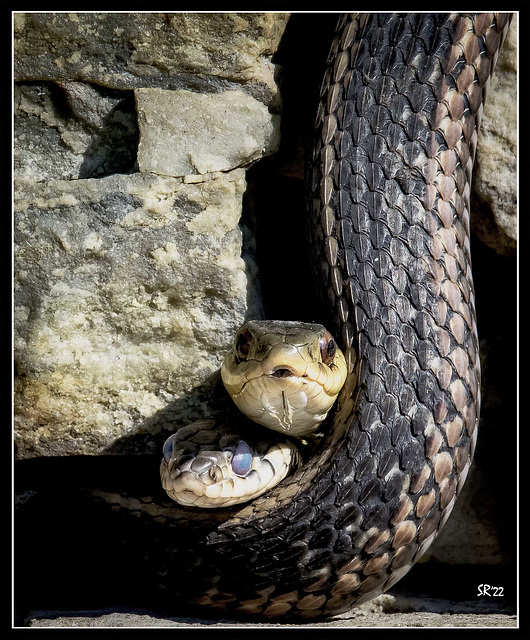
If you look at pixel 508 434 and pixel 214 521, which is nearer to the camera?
pixel 214 521

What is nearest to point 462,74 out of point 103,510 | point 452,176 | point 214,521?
point 452,176

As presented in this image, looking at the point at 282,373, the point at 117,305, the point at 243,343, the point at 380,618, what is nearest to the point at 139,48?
the point at 117,305

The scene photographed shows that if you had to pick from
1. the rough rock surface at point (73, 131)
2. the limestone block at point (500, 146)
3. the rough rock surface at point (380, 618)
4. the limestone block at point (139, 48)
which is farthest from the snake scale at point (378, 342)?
the rough rock surface at point (73, 131)

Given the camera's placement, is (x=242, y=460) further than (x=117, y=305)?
No

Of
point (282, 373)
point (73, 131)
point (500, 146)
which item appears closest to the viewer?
point (282, 373)

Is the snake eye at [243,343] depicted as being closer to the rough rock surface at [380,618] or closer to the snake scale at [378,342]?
the snake scale at [378,342]

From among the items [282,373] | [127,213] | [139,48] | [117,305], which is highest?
[139,48]

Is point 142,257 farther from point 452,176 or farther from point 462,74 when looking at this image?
point 462,74

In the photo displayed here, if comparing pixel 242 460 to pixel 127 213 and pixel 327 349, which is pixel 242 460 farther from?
pixel 127 213

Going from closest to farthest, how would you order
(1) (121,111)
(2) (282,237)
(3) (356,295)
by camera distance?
1. (3) (356,295)
2. (1) (121,111)
3. (2) (282,237)
